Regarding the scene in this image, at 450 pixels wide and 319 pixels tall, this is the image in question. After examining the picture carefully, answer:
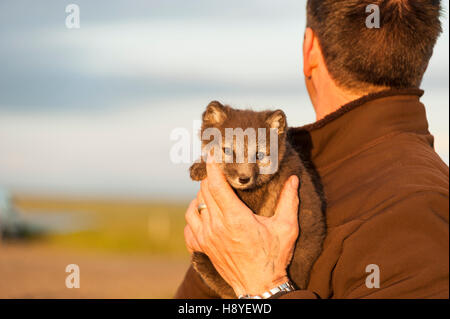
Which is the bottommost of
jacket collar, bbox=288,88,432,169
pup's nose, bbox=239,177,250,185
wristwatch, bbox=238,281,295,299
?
wristwatch, bbox=238,281,295,299

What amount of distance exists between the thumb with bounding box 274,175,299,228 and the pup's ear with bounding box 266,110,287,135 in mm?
1013

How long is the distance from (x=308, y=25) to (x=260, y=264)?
2386 mm

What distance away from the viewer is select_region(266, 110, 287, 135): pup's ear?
520 cm

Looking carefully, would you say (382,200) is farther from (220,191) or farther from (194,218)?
(194,218)

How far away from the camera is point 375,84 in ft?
13.7

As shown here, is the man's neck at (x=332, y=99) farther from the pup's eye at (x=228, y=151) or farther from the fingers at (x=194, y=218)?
the fingers at (x=194, y=218)

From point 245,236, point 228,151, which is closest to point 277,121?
point 228,151

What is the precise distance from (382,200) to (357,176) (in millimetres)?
549

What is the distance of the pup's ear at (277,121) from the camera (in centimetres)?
520

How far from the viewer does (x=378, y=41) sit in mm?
3967

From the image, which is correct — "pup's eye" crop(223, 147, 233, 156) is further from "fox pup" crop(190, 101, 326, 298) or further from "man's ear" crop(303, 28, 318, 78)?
"man's ear" crop(303, 28, 318, 78)

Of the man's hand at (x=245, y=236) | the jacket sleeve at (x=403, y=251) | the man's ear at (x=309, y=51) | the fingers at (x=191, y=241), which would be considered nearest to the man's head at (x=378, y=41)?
the man's ear at (x=309, y=51)

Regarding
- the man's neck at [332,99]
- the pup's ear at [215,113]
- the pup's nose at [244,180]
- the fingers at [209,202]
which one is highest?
the pup's ear at [215,113]

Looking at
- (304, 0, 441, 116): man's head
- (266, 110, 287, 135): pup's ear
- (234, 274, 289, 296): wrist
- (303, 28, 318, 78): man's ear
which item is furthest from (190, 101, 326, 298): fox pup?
(304, 0, 441, 116): man's head
